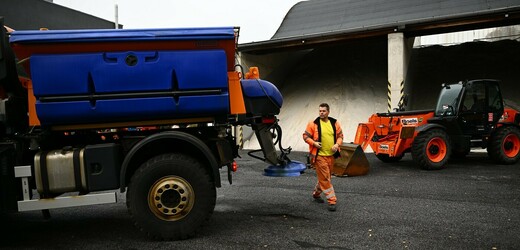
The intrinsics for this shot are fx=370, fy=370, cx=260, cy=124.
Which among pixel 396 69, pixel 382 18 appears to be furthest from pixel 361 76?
pixel 396 69

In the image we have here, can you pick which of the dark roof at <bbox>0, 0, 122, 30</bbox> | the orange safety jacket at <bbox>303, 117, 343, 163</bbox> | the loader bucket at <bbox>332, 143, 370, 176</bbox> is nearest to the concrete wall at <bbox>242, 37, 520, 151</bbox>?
the loader bucket at <bbox>332, 143, 370, 176</bbox>

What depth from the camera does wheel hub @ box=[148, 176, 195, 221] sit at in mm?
4121

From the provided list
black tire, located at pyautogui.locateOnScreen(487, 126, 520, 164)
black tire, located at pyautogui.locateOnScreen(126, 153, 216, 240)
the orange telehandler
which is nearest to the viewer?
black tire, located at pyautogui.locateOnScreen(126, 153, 216, 240)

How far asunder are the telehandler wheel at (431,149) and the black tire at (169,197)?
6.42m

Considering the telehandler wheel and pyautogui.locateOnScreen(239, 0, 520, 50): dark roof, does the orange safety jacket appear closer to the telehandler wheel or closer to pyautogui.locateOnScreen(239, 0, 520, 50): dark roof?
the telehandler wheel

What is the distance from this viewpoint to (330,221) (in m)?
4.89

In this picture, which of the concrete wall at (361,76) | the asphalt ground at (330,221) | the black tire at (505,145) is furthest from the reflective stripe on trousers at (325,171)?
the concrete wall at (361,76)

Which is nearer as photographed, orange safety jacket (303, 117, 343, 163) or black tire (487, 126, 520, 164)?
orange safety jacket (303, 117, 343, 163)

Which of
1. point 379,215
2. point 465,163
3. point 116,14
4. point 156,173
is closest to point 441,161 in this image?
point 465,163

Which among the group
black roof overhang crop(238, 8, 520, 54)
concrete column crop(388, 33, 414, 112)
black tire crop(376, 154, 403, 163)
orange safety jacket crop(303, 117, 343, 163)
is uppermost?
black roof overhang crop(238, 8, 520, 54)

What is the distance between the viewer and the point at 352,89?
17609 millimetres

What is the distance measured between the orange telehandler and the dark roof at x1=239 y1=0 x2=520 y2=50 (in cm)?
417

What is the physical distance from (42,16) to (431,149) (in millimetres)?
13977

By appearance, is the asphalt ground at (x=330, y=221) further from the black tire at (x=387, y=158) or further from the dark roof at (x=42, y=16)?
the dark roof at (x=42, y=16)
